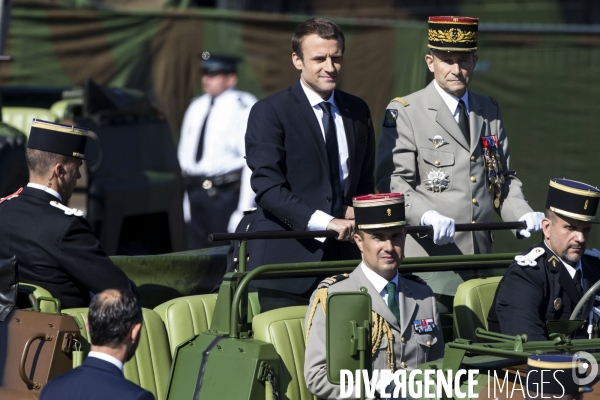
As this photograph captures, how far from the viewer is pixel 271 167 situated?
202 inches

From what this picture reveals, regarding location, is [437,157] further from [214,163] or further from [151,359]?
[214,163]

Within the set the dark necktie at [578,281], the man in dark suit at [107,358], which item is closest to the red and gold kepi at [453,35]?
the dark necktie at [578,281]

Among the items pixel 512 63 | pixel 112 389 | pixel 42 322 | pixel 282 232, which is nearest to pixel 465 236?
pixel 282 232

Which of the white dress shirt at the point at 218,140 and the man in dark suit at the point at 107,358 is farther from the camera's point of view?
the white dress shirt at the point at 218,140

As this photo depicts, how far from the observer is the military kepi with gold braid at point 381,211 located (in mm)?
4492

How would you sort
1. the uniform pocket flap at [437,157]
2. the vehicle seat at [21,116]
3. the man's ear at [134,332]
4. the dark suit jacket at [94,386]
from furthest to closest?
the vehicle seat at [21,116] → the uniform pocket flap at [437,157] → the man's ear at [134,332] → the dark suit jacket at [94,386]

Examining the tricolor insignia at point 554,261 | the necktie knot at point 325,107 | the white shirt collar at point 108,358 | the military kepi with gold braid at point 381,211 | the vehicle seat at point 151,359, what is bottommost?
the vehicle seat at point 151,359

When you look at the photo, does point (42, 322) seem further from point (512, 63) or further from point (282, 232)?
point (512, 63)

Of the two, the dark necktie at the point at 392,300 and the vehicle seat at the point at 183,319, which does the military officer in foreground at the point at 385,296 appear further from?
the vehicle seat at the point at 183,319

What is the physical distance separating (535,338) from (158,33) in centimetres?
853

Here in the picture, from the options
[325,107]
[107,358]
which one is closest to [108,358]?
[107,358]

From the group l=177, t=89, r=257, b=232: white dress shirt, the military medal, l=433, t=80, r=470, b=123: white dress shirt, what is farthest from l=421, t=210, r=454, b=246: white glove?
l=177, t=89, r=257, b=232: white dress shirt

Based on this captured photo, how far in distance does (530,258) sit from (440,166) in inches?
34.6

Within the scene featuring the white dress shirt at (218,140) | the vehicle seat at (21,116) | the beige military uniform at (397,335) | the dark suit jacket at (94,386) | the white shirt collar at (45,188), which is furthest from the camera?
the white dress shirt at (218,140)
